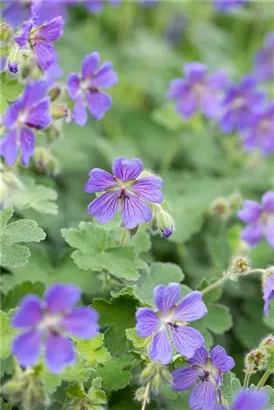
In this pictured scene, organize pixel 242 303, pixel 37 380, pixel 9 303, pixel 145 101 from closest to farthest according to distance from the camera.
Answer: pixel 37 380 < pixel 9 303 < pixel 242 303 < pixel 145 101

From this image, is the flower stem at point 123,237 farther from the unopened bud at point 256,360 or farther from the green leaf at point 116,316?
the unopened bud at point 256,360

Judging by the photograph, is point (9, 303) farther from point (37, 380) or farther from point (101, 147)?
point (101, 147)

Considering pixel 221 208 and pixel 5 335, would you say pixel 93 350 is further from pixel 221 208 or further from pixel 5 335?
pixel 221 208

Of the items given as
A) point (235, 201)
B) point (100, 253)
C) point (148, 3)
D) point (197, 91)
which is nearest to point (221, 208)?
point (235, 201)

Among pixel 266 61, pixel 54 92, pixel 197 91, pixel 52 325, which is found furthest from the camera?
pixel 266 61

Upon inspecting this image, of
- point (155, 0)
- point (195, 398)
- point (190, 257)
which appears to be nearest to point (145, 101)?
point (155, 0)
